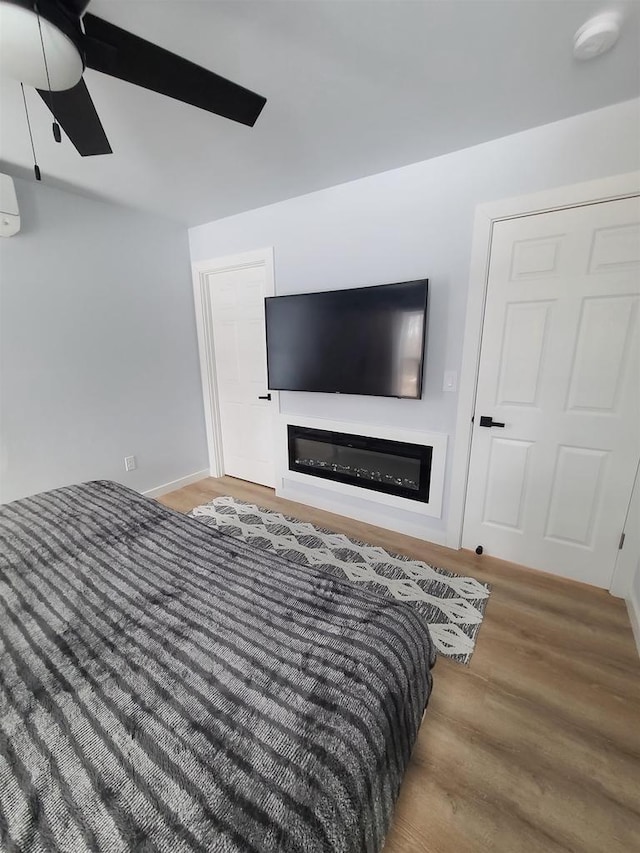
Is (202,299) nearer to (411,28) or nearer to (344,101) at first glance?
(344,101)

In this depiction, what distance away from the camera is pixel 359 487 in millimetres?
2678

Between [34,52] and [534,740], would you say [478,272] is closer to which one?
[34,52]

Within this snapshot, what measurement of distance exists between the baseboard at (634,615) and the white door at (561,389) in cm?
14

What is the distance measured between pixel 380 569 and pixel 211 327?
268 centimetres

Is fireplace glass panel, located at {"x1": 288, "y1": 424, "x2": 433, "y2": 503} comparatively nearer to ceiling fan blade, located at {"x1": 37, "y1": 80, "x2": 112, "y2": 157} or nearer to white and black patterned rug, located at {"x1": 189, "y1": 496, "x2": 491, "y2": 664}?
white and black patterned rug, located at {"x1": 189, "y1": 496, "x2": 491, "y2": 664}

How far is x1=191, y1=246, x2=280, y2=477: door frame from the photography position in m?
2.77

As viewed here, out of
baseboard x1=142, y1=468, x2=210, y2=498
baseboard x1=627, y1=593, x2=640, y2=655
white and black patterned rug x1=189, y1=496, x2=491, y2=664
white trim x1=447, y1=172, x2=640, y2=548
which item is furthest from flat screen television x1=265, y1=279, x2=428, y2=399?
baseboard x1=627, y1=593, x2=640, y2=655

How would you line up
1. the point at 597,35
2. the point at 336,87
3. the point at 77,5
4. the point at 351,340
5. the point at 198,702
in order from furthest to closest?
the point at 351,340, the point at 336,87, the point at 597,35, the point at 77,5, the point at 198,702

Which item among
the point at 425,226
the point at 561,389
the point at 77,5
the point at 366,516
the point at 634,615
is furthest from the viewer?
the point at 366,516

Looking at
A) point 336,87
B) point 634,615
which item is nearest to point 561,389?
point 634,615

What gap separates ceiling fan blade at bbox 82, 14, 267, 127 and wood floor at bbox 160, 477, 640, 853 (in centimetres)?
238

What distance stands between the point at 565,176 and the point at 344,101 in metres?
1.14

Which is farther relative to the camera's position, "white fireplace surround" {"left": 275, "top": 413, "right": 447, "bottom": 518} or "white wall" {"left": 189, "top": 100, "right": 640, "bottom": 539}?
"white fireplace surround" {"left": 275, "top": 413, "right": 447, "bottom": 518}

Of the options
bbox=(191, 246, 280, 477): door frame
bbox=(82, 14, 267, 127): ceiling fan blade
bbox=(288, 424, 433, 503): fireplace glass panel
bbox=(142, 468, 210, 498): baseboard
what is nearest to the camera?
bbox=(82, 14, 267, 127): ceiling fan blade
